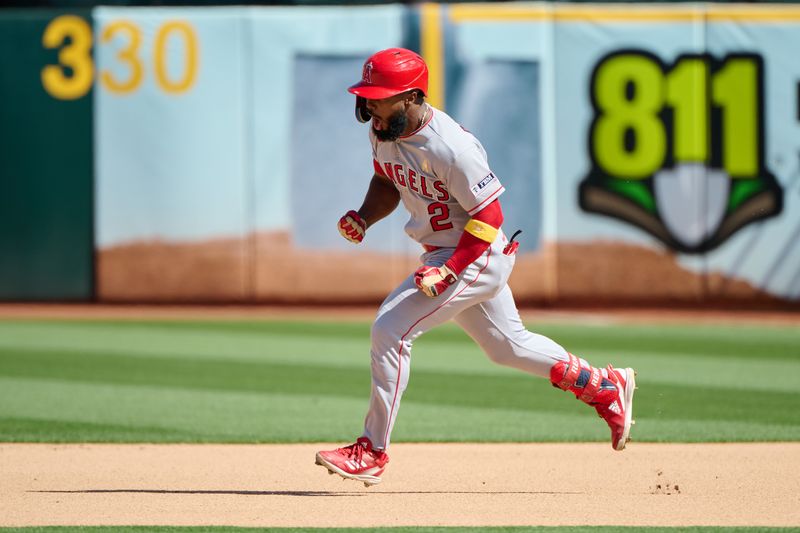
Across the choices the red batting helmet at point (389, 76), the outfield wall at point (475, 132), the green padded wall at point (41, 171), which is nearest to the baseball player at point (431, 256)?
the red batting helmet at point (389, 76)

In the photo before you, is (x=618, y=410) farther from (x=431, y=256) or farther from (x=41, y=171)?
(x=41, y=171)

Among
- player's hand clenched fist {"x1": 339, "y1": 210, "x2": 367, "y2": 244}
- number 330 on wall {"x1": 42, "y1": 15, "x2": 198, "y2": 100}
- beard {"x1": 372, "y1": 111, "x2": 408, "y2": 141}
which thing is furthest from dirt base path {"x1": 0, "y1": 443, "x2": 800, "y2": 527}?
number 330 on wall {"x1": 42, "y1": 15, "x2": 198, "y2": 100}

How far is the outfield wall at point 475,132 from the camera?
15.0 meters

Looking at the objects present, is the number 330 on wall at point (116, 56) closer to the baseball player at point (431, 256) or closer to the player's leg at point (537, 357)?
the baseball player at point (431, 256)

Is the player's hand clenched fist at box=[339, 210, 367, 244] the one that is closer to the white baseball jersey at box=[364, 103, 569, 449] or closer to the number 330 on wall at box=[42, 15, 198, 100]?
the white baseball jersey at box=[364, 103, 569, 449]

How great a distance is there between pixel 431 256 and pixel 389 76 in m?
0.78

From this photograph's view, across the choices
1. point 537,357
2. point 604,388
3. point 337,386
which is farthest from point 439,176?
point 337,386

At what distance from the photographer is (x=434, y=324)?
5.39 metres

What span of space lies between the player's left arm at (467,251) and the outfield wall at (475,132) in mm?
9764

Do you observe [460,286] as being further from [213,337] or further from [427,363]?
[213,337]

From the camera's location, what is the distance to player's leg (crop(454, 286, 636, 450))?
5527 millimetres

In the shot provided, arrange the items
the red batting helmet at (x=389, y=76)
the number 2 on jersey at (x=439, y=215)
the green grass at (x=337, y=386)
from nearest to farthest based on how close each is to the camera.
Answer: the red batting helmet at (x=389, y=76), the number 2 on jersey at (x=439, y=215), the green grass at (x=337, y=386)

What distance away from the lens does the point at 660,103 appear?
1507cm

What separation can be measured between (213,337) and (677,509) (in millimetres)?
8063
